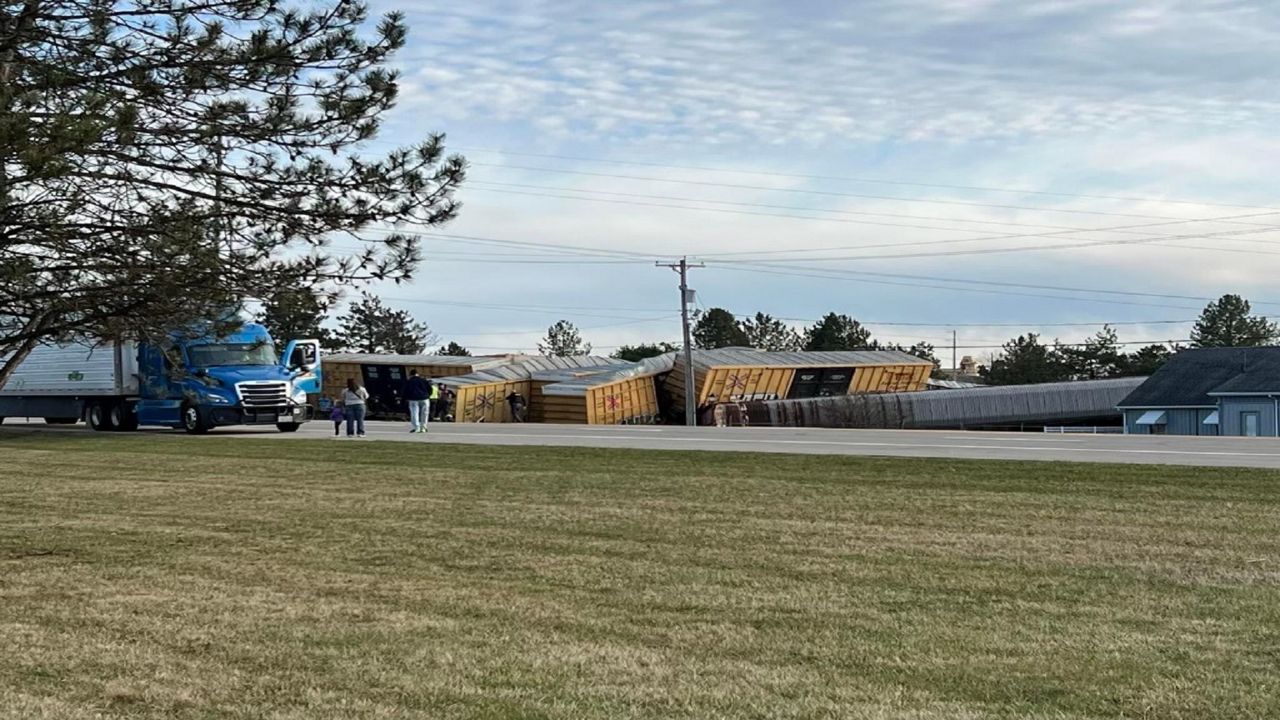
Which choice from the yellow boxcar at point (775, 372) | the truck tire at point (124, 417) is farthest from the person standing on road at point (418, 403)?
the yellow boxcar at point (775, 372)

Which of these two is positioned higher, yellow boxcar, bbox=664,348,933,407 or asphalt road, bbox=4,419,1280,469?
yellow boxcar, bbox=664,348,933,407

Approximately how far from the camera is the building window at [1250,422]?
180ft

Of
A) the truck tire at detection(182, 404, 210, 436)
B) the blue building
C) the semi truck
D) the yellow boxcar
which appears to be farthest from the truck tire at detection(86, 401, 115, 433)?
the blue building

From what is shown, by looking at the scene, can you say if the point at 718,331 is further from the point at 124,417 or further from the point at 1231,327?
the point at 124,417

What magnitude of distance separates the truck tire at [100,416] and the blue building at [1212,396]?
139 ft

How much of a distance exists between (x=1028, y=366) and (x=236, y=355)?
8213 cm

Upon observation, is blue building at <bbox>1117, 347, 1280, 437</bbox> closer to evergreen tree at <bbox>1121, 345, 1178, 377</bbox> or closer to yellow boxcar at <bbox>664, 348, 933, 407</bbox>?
yellow boxcar at <bbox>664, 348, 933, 407</bbox>

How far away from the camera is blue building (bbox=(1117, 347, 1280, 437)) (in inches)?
2167

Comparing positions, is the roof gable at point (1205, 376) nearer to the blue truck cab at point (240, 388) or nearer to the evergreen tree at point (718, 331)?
the blue truck cab at point (240, 388)

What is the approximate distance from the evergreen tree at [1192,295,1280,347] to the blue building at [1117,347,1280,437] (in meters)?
50.5

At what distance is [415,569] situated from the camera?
388 inches

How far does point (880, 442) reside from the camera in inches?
1019

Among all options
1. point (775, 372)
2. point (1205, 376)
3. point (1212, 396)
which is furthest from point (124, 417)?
point (1205, 376)

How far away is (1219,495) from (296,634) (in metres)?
10.9
